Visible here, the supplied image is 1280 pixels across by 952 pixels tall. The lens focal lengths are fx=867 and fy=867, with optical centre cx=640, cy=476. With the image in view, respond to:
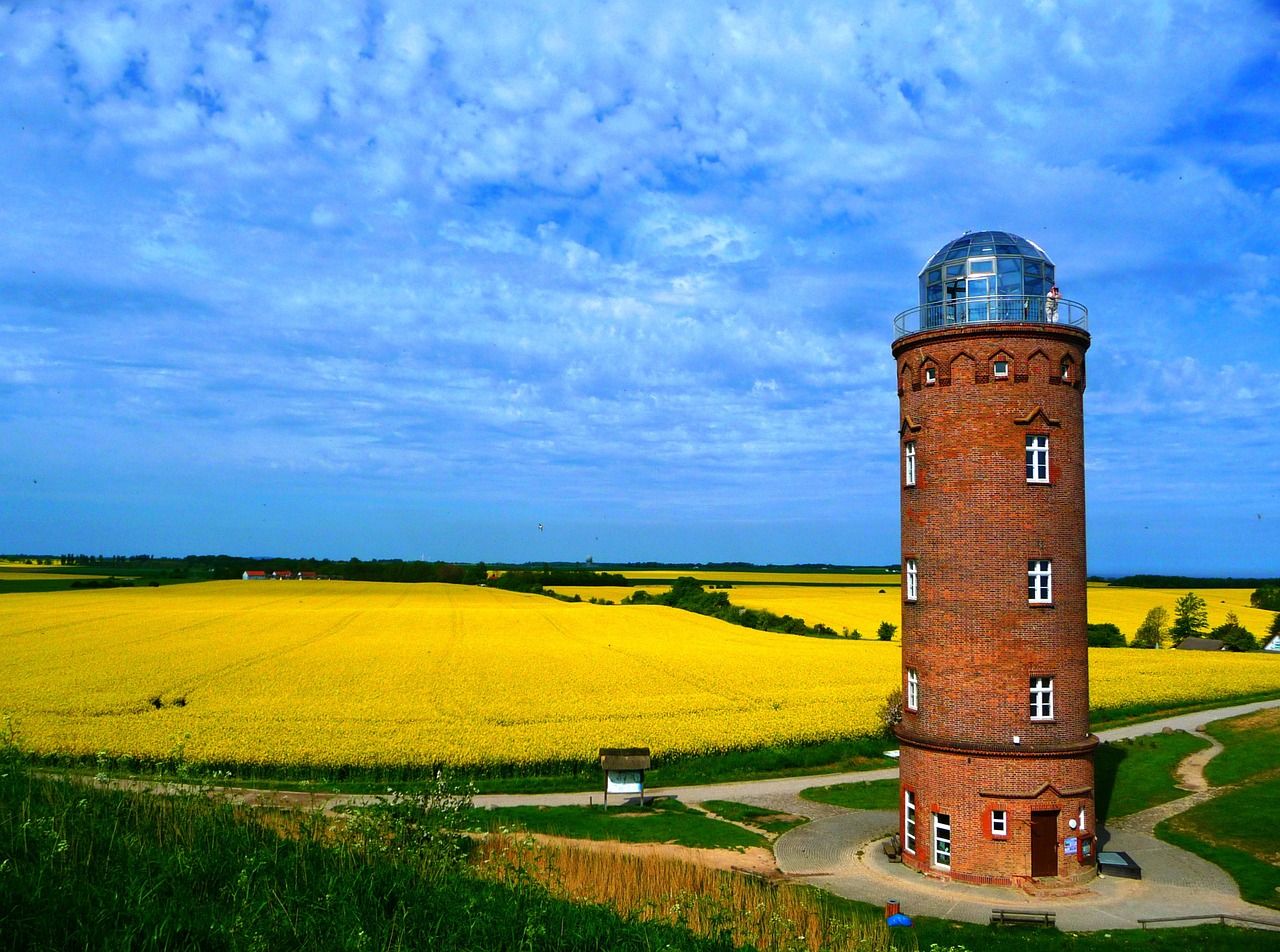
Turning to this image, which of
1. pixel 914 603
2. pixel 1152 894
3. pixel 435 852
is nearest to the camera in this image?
pixel 435 852

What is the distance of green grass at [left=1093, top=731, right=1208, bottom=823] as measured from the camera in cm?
2941

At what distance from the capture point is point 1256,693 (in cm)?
5253

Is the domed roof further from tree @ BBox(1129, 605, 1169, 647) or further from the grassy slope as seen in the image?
tree @ BBox(1129, 605, 1169, 647)

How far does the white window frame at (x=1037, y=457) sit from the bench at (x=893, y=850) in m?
10.6

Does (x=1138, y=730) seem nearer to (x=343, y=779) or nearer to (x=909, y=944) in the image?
(x=909, y=944)

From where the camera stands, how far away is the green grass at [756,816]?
87.2ft

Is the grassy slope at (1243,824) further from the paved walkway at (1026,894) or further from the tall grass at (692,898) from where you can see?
the tall grass at (692,898)

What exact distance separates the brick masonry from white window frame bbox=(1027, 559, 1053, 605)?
0.46 feet

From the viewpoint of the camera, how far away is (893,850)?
23.8 m

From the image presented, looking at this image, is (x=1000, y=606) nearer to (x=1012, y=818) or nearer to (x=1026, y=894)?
(x=1012, y=818)

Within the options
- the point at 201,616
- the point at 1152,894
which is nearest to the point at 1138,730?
the point at 1152,894

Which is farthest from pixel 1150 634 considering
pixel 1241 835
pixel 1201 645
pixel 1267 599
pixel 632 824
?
pixel 632 824

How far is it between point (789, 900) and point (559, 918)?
7.84 meters

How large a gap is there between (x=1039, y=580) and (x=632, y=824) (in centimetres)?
1363
